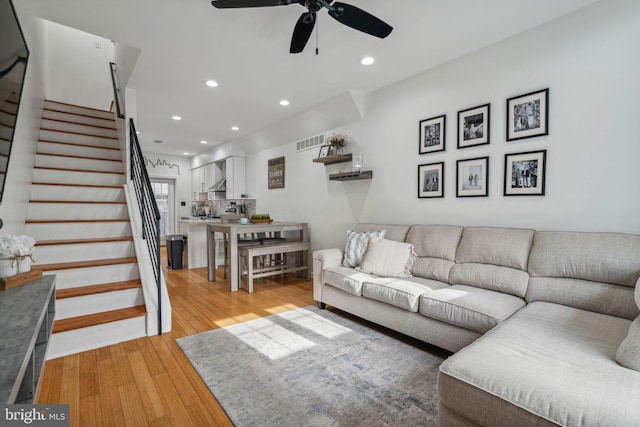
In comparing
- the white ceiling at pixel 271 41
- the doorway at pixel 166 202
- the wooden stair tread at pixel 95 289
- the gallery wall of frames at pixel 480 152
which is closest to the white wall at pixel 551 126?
the gallery wall of frames at pixel 480 152

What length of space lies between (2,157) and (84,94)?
5294mm

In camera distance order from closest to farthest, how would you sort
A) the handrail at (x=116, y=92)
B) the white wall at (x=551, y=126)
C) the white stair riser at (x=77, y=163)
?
1. the white wall at (x=551, y=126)
2. the white stair riser at (x=77, y=163)
3. the handrail at (x=116, y=92)

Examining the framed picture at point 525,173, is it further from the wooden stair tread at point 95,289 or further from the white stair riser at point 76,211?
the white stair riser at point 76,211

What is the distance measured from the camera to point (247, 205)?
6766mm

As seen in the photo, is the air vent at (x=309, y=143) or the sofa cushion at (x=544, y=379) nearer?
the sofa cushion at (x=544, y=379)

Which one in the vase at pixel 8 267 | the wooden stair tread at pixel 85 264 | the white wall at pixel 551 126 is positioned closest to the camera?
the vase at pixel 8 267

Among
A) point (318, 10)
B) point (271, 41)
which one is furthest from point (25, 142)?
point (318, 10)

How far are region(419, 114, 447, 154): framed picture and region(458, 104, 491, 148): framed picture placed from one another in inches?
7.1

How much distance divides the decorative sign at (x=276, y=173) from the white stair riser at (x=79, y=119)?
266 centimetres

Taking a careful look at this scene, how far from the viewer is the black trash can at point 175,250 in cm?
525

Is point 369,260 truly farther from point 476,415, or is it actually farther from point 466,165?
point 476,415

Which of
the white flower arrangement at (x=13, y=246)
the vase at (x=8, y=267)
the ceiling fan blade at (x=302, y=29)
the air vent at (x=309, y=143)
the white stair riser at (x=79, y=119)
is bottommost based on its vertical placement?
the vase at (x=8, y=267)

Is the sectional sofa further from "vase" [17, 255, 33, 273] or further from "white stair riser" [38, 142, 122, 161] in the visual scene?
"white stair riser" [38, 142, 122, 161]

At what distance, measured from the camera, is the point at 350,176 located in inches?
159
